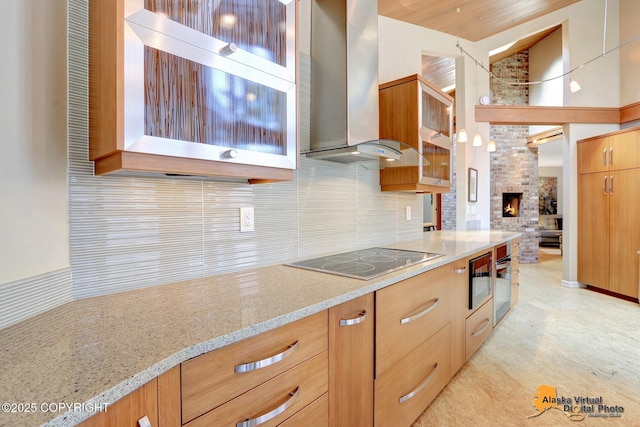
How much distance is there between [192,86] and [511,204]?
7.25 m

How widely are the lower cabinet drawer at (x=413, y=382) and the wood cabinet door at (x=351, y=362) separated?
3.7 inches

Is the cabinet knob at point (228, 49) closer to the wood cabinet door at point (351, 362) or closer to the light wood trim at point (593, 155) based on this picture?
the wood cabinet door at point (351, 362)

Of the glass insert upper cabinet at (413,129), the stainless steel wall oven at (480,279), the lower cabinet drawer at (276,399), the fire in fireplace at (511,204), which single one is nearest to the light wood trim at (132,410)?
the lower cabinet drawer at (276,399)

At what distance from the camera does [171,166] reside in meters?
0.92

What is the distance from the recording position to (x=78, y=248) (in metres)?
1.00

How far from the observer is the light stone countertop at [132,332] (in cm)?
53

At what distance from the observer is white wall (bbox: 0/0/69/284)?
816 millimetres

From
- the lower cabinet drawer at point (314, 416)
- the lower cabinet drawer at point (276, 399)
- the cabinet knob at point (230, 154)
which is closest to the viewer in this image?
the lower cabinet drawer at point (276, 399)

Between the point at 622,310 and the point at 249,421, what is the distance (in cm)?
444

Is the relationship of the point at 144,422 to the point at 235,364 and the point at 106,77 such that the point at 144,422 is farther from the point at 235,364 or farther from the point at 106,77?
the point at 106,77

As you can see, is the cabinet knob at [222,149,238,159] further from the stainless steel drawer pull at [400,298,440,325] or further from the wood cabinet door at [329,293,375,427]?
the stainless steel drawer pull at [400,298,440,325]

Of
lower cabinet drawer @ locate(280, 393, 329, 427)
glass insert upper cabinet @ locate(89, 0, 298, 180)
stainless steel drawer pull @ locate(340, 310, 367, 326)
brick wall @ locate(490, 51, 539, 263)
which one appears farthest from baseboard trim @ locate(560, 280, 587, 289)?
glass insert upper cabinet @ locate(89, 0, 298, 180)

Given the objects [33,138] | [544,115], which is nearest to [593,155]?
[544,115]

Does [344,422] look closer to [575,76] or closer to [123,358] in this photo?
[123,358]
